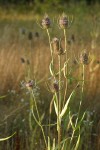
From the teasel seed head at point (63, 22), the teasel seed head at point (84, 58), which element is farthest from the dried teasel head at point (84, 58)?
the teasel seed head at point (63, 22)

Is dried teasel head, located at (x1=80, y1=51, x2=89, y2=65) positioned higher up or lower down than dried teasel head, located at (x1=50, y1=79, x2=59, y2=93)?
higher up

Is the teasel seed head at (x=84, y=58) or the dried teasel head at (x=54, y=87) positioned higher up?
the teasel seed head at (x=84, y=58)

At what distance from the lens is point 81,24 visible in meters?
9.16

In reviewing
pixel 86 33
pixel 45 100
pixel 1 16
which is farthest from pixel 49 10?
pixel 45 100

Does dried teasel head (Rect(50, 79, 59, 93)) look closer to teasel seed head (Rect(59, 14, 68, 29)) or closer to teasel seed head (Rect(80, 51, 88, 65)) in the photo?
teasel seed head (Rect(80, 51, 88, 65))

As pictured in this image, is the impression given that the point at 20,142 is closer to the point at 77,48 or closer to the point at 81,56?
the point at 81,56

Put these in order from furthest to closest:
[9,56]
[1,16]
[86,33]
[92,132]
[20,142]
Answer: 1. [1,16]
2. [86,33]
3. [9,56]
4. [92,132]
5. [20,142]

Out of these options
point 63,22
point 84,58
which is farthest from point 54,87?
point 63,22

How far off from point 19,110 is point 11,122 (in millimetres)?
180

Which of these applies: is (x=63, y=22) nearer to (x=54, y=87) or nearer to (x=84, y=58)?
(x=84, y=58)

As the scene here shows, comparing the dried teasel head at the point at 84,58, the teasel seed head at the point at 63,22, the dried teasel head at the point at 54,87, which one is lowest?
the dried teasel head at the point at 54,87

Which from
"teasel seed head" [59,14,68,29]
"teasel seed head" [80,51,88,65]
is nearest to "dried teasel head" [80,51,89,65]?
"teasel seed head" [80,51,88,65]

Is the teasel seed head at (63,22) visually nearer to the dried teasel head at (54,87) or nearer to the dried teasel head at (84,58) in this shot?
the dried teasel head at (84,58)

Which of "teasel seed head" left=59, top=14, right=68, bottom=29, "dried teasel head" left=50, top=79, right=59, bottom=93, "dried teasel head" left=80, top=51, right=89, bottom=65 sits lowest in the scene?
"dried teasel head" left=50, top=79, right=59, bottom=93
